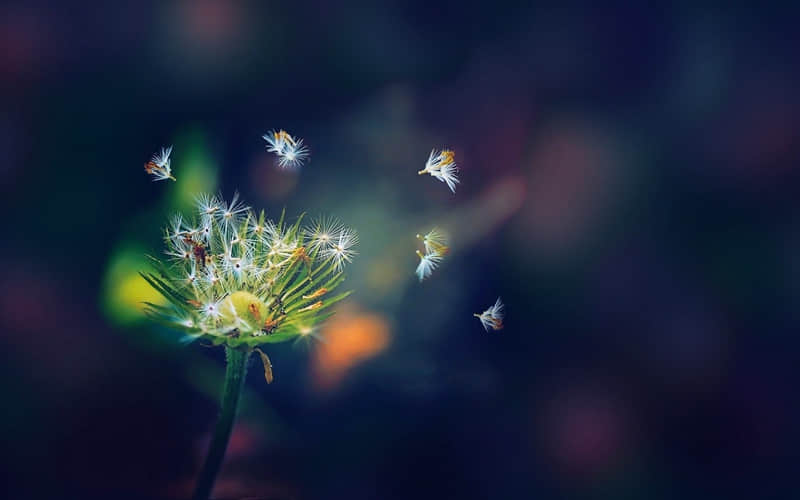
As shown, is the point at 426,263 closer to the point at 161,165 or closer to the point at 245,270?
the point at 245,270

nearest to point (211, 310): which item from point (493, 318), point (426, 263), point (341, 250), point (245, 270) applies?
point (245, 270)

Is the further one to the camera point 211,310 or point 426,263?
point 426,263

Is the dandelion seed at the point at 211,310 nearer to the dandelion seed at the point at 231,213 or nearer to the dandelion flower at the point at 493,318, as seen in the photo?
the dandelion seed at the point at 231,213

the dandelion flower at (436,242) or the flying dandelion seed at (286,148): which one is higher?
the flying dandelion seed at (286,148)

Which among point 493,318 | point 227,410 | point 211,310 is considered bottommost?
point 227,410

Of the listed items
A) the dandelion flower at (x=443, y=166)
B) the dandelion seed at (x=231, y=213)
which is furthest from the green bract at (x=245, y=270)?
the dandelion flower at (x=443, y=166)

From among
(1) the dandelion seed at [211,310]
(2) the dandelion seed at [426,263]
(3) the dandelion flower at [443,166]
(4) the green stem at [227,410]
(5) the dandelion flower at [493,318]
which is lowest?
(4) the green stem at [227,410]

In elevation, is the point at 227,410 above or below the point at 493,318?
below
